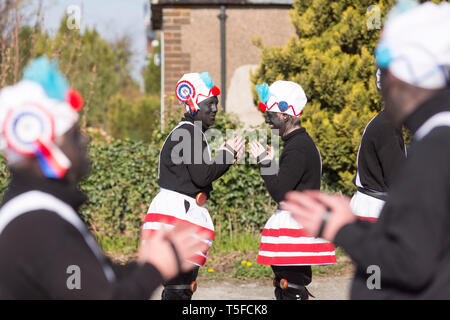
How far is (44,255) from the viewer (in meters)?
1.67

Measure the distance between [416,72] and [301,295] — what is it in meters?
2.85

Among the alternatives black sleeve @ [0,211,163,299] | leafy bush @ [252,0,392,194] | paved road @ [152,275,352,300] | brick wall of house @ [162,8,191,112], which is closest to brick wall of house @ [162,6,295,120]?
brick wall of house @ [162,8,191,112]

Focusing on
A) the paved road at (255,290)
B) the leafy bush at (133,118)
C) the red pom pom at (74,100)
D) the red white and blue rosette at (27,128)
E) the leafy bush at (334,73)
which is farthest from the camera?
the leafy bush at (133,118)

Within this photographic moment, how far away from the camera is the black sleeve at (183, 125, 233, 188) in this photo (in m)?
4.18

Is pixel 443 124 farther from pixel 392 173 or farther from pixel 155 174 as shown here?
pixel 155 174

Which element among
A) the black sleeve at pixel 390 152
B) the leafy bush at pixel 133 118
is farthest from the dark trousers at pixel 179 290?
the leafy bush at pixel 133 118

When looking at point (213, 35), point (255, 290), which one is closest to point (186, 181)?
point (255, 290)

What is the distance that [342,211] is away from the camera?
190 centimetres

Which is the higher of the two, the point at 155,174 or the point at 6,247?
the point at 6,247

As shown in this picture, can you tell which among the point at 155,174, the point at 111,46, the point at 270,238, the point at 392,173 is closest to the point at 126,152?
the point at 155,174

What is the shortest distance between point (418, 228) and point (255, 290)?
15.4ft

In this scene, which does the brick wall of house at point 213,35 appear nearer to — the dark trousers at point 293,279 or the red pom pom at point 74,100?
the dark trousers at point 293,279

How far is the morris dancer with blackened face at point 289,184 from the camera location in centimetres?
419

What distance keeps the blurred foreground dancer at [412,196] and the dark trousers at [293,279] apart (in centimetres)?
244
